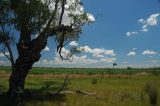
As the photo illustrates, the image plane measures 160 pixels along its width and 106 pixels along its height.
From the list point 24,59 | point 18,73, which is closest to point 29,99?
point 18,73

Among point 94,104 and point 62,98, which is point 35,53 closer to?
point 62,98

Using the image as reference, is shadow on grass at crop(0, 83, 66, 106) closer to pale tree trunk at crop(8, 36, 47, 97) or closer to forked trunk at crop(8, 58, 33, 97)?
pale tree trunk at crop(8, 36, 47, 97)

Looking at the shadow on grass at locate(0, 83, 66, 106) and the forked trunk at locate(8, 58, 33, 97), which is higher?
the forked trunk at locate(8, 58, 33, 97)

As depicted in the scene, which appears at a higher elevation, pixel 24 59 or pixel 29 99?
pixel 24 59

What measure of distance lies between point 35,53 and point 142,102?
9.27 m

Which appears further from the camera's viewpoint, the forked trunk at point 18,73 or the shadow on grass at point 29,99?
the forked trunk at point 18,73

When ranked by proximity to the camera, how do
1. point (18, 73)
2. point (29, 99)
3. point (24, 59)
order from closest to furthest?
point (29, 99), point (24, 59), point (18, 73)

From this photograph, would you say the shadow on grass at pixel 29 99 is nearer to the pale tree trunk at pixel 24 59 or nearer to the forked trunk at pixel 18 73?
the pale tree trunk at pixel 24 59

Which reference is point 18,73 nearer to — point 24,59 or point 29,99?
point 24,59

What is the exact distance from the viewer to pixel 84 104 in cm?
2738

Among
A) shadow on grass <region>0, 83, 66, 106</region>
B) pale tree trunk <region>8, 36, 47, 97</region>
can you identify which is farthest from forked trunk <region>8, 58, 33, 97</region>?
shadow on grass <region>0, 83, 66, 106</region>

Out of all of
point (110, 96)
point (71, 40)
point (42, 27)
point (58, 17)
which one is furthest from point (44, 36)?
point (110, 96)

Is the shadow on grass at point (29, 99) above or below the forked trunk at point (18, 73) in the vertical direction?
below

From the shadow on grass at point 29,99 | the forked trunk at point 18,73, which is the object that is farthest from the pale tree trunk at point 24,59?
the shadow on grass at point 29,99
